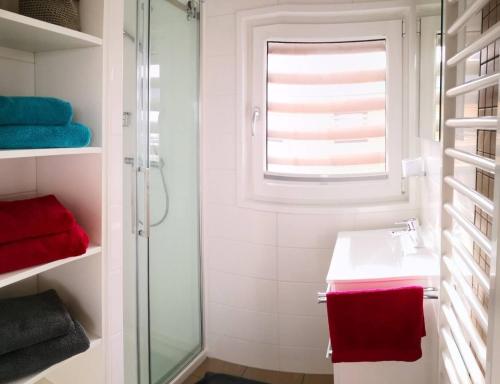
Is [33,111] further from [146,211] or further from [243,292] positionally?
[243,292]

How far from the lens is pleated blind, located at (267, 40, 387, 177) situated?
8.34 ft

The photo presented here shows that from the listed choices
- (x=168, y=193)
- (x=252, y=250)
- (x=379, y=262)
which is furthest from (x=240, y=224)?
(x=379, y=262)

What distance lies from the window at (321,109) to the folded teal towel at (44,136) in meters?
1.22

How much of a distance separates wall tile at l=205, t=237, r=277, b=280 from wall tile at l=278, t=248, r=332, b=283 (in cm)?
5

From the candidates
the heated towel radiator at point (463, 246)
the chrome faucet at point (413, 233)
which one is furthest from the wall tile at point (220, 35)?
the heated towel radiator at point (463, 246)

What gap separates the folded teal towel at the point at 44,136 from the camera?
4.37ft

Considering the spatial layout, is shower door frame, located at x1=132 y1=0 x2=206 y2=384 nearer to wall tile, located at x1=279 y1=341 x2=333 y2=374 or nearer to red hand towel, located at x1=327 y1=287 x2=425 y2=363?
wall tile, located at x1=279 y1=341 x2=333 y2=374

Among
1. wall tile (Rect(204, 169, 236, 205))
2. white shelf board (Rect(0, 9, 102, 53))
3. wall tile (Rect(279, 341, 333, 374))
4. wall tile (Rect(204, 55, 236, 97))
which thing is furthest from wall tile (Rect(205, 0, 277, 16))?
wall tile (Rect(279, 341, 333, 374))

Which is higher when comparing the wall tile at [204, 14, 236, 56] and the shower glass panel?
the wall tile at [204, 14, 236, 56]

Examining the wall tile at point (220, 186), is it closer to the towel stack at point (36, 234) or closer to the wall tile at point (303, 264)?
the wall tile at point (303, 264)

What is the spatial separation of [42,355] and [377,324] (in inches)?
42.4

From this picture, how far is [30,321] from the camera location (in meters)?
1.44

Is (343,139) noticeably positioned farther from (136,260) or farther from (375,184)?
(136,260)

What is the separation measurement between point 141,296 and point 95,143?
84 centimetres
